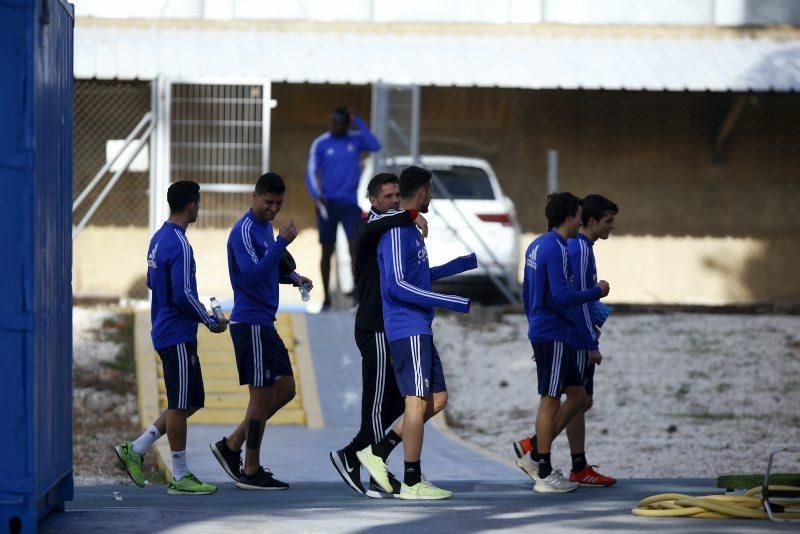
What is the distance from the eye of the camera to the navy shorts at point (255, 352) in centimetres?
898

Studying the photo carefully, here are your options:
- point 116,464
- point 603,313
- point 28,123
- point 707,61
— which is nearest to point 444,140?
point 707,61

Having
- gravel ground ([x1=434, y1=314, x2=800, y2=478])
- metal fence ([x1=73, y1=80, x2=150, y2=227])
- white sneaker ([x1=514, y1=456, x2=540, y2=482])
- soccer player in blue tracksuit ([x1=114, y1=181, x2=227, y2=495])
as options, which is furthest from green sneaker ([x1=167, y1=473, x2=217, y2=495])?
metal fence ([x1=73, y1=80, x2=150, y2=227])

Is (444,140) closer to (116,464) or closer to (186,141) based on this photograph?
(186,141)

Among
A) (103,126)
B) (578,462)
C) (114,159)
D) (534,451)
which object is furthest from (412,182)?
(103,126)

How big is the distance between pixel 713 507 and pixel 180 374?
9.69ft

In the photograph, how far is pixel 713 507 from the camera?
7.45 meters

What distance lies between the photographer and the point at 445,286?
17.3 meters

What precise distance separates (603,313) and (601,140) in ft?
34.1

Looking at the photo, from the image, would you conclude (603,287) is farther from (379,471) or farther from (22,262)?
(22,262)

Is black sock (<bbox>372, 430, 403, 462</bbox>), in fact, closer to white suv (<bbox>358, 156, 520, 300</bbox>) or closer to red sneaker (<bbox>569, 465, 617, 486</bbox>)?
red sneaker (<bbox>569, 465, 617, 486</bbox>)

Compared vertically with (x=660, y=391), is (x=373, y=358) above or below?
above

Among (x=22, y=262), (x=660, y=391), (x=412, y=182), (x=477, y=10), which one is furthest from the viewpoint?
(x=477, y=10)

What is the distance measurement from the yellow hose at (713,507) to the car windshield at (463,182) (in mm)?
9611

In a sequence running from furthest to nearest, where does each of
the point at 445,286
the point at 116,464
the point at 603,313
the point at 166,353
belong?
1. the point at 445,286
2. the point at 116,464
3. the point at 603,313
4. the point at 166,353
